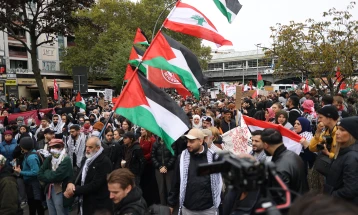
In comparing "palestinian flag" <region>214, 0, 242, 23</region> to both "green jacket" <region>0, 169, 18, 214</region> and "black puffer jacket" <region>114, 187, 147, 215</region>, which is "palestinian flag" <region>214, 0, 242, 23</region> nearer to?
"black puffer jacket" <region>114, 187, 147, 215</region>

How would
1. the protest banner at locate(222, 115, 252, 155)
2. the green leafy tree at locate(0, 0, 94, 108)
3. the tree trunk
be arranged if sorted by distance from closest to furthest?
the protest banner at locate(222, 115, 252, 155)
the green leafy tree at locate(0, 0, 94, 108)
the tree trunk

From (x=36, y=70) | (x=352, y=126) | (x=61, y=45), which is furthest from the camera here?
(x=61, y=45)

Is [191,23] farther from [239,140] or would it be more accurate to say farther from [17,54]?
[17,54]

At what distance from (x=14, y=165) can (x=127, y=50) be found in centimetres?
3249

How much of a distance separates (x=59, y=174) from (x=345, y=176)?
3.73 metres

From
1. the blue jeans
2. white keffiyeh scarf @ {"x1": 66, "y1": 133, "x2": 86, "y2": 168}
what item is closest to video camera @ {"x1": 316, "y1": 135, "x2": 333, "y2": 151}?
the blue jeans

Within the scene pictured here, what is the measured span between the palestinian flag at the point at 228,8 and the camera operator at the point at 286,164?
9.82ft

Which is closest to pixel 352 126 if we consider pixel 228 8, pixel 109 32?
pixel 228 8

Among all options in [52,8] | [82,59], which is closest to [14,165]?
[52,8]

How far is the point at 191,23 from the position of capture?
5762 mm

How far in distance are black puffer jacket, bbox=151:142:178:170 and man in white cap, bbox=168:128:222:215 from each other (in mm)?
1859

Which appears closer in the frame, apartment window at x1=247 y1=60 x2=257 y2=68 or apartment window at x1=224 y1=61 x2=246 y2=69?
apartment window at x1=247 y1=60 x2=257 y2=68

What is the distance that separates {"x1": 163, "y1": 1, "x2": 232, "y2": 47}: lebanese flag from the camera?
5656 mm

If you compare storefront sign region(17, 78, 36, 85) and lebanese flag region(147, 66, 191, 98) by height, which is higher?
lebanese flag region(147, 66, 191, 98)
